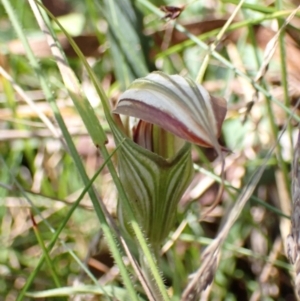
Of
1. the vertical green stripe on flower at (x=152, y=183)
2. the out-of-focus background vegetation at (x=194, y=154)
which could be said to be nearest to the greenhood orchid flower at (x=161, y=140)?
the vertical green stripe on flower at (x=152, y=183)

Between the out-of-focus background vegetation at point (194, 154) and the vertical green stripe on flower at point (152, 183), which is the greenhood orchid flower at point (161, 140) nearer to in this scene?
the vertical green stripe on flower at point (152, 183)

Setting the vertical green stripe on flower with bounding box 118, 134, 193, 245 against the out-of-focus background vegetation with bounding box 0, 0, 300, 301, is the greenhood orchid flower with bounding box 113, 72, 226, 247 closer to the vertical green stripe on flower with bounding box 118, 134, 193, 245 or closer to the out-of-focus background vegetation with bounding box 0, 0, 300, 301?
the vertical green stripe on flower with bounding box 118, 134, 193, 245

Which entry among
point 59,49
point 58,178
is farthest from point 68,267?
point 59,49

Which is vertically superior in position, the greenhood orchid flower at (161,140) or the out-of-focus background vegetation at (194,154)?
the greenhood orchid flower at (161,140)

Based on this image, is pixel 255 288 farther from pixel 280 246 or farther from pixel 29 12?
pixel 29 12

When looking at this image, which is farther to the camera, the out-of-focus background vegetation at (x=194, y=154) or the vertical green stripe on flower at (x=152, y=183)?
the out-of-focus background vegetation at (x=194, y=154)

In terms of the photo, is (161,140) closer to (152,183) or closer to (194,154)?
(152,183)
